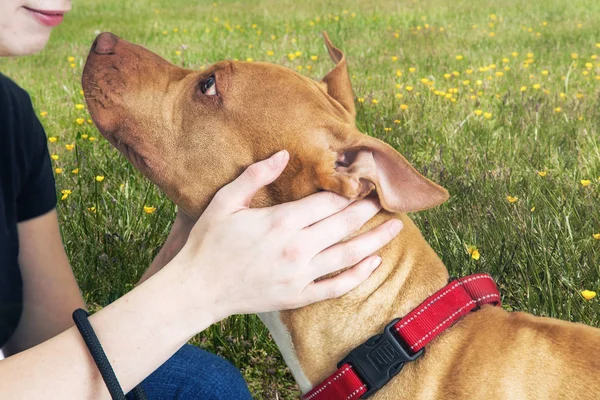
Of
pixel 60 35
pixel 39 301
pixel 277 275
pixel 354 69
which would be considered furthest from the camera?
pixel 60 35

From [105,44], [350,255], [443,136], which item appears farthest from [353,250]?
[443,136]

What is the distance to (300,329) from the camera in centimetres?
215

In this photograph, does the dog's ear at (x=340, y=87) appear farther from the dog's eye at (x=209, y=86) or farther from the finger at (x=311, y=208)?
the finger at (x=311, y=208)

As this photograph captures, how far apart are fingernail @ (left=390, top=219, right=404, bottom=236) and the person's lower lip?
45.3 inches

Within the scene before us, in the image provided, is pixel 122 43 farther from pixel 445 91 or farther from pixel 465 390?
pixel 445 91

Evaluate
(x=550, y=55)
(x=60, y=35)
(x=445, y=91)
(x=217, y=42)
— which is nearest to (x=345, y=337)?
(x=445, y=91)

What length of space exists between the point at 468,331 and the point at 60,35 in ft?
27.1

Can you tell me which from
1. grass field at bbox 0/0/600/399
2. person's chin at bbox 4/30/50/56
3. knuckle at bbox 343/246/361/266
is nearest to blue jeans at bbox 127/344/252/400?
grass field at bbox 0/0/600/399

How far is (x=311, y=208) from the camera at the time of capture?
2.00 meters

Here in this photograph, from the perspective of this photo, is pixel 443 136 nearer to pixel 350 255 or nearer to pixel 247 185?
pixel 350 255

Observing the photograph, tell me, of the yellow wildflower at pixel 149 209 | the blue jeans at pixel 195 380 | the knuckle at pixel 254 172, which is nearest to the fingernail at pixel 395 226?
the knuckle at pixel 254 172

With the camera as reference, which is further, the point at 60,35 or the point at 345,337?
the point at 60,35

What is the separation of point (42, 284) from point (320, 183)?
1131mm

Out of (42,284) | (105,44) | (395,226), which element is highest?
(105,44)
